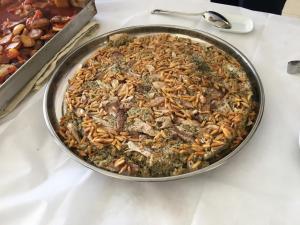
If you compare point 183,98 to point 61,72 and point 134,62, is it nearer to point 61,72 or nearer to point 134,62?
point 134,62

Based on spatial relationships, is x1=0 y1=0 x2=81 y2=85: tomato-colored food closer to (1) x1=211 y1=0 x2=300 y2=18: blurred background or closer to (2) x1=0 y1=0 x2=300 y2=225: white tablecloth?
(2) x1=0 y1=0 x2=300 y2=225: white tablecloth

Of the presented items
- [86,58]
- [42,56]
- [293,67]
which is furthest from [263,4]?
[42,56]

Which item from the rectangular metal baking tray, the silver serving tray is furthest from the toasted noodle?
the rectangular metal baking tray

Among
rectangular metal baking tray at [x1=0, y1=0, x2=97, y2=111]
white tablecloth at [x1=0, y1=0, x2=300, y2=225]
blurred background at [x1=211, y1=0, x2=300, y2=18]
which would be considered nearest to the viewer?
white tablecloth at [x1=0, y1=0, x2=300, y2=225]

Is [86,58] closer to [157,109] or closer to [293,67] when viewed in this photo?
[157,109]

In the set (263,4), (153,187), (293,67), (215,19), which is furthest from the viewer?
(263,4)

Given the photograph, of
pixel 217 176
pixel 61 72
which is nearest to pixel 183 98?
pixel 217 176

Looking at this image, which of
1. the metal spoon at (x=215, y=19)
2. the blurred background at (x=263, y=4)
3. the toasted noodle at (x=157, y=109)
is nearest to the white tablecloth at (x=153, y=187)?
the toasted noodle at (x=157, y=109)
